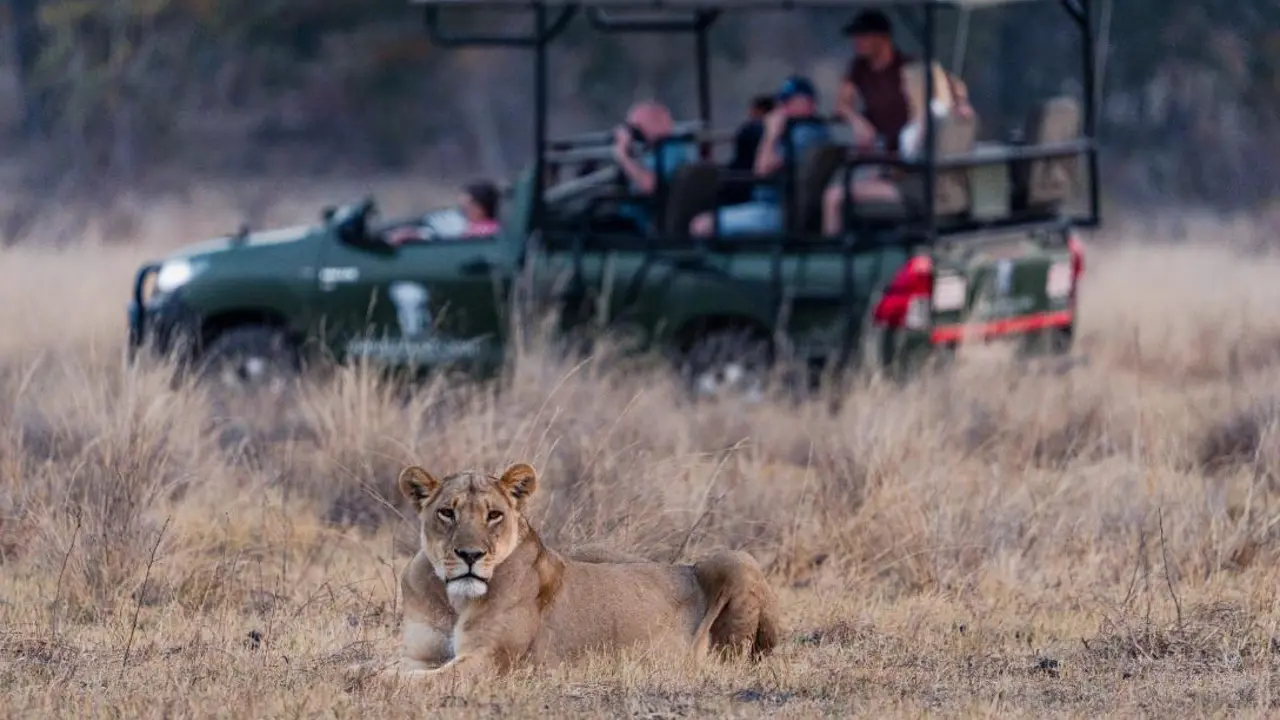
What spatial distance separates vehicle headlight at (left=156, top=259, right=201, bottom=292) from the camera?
1270 cm

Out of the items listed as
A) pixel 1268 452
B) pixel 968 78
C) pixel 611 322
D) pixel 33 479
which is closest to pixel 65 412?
pixel 33 479

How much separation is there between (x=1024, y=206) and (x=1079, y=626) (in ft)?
16.4

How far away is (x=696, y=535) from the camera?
28.0ft

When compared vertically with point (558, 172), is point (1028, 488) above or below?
below

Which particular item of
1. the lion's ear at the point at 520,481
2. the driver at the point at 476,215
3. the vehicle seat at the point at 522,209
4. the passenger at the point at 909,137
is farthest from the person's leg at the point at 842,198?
the lion's ear at the point at 520,481

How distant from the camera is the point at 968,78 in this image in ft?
110

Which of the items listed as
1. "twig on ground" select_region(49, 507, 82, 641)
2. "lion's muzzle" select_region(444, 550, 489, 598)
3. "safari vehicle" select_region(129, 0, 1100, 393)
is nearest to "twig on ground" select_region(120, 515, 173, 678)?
"twig on ground" select_region(49, 507, 82, 641)

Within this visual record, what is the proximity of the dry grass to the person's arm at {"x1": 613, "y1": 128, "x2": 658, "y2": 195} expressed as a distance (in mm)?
1030

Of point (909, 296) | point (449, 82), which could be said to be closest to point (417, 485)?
point (909, 296)

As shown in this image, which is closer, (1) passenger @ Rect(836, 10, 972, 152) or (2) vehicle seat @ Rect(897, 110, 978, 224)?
(2) vehicle seat @ Rect(897, 110, 978, 224)

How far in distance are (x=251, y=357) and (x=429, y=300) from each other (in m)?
0.97

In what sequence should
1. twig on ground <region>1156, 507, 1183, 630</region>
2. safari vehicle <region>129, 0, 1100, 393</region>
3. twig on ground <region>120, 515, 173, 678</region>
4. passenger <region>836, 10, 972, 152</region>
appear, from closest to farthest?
twig on ground <region>120, 515, 173, 678</region>, twig on ground <region>1156, 507, 1183, 630</region>, safari vehicle <region>129, 0, 1100, 393</region>, passenger <region>836, 10, 972, 152</region>

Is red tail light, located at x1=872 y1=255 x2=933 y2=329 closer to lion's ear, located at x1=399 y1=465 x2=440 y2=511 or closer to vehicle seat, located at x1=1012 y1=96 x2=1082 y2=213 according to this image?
vehicle seat, located at x1=1012 y1=96 x2=1082 y2=213

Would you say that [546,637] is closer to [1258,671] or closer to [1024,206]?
[1258,671]
